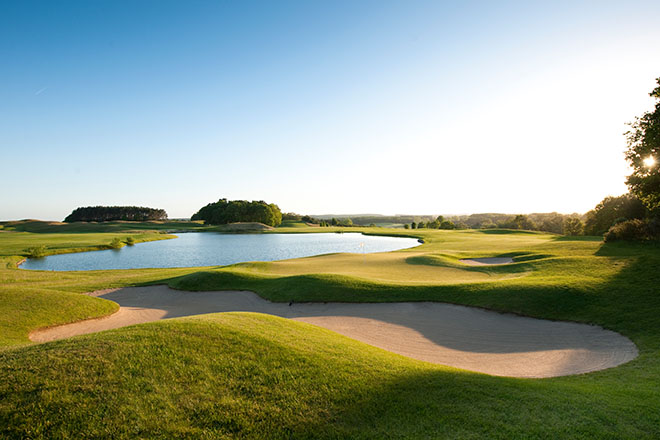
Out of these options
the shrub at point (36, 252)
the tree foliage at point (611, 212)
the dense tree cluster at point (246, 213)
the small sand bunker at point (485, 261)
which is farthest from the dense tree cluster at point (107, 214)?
the tree foliage at point (611, 212)

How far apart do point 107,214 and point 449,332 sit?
5695 inches

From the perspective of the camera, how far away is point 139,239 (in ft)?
196

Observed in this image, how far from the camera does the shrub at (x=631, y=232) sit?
20453mm

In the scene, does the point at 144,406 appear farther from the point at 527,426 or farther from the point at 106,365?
the point at 527,426

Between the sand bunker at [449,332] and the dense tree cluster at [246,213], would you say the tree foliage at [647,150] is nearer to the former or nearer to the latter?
the sand bunker at [449,332]

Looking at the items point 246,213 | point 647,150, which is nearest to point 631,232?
point 647,150

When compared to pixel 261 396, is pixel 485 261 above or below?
Result: below

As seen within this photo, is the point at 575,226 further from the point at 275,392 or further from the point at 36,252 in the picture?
the point at 36,252

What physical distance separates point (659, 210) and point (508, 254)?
1327cm

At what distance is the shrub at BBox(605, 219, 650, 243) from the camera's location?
20.5m

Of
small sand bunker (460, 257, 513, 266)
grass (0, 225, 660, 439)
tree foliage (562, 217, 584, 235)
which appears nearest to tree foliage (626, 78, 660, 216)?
small sand bunker (460, 257, 513, 266)

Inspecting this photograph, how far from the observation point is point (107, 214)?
12331cm

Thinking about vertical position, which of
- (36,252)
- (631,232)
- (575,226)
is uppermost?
(631,232)

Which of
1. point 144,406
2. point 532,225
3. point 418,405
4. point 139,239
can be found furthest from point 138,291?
point 532,225
